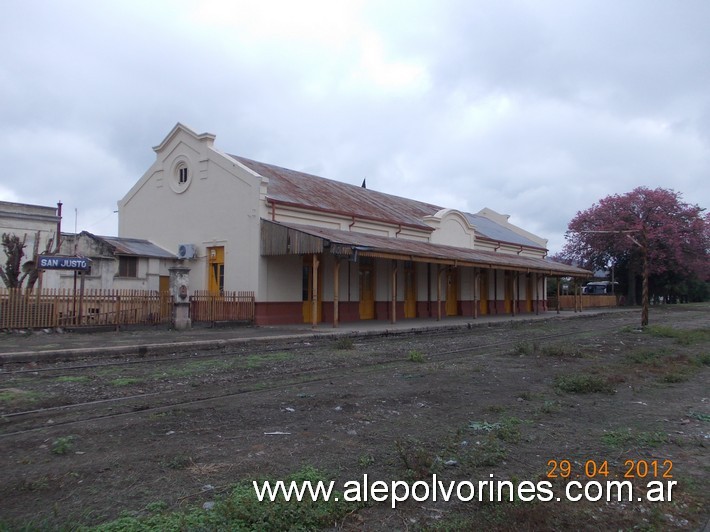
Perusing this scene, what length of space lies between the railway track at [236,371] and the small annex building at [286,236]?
14.4 ft

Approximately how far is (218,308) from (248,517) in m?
16.5

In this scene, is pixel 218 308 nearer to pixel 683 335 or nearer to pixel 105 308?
pixel 105 308

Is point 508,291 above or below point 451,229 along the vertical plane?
below

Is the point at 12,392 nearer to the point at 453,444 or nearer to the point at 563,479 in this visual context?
the point at 453,444

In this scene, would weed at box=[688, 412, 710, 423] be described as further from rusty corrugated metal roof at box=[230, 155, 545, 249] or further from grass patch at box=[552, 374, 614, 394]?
rusty corrugated metal roof at box=[230, 155, 545, 249]

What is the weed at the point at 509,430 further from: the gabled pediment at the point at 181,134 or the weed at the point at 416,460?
the gabled pediment at the point at 181,134

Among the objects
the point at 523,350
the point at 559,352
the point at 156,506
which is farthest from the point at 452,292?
the point at 156,506

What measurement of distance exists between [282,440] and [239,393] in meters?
2.84

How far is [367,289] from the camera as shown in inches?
995

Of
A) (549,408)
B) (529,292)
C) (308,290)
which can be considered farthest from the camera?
(529,292)

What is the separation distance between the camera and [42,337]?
15641 mm

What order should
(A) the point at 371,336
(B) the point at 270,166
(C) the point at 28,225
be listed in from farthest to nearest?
(C) the point at 28,225
(B) the point at 270,166
(A) the point at 371,336

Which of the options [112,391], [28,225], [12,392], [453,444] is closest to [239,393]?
[112,391]

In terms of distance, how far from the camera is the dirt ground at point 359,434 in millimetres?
4070
